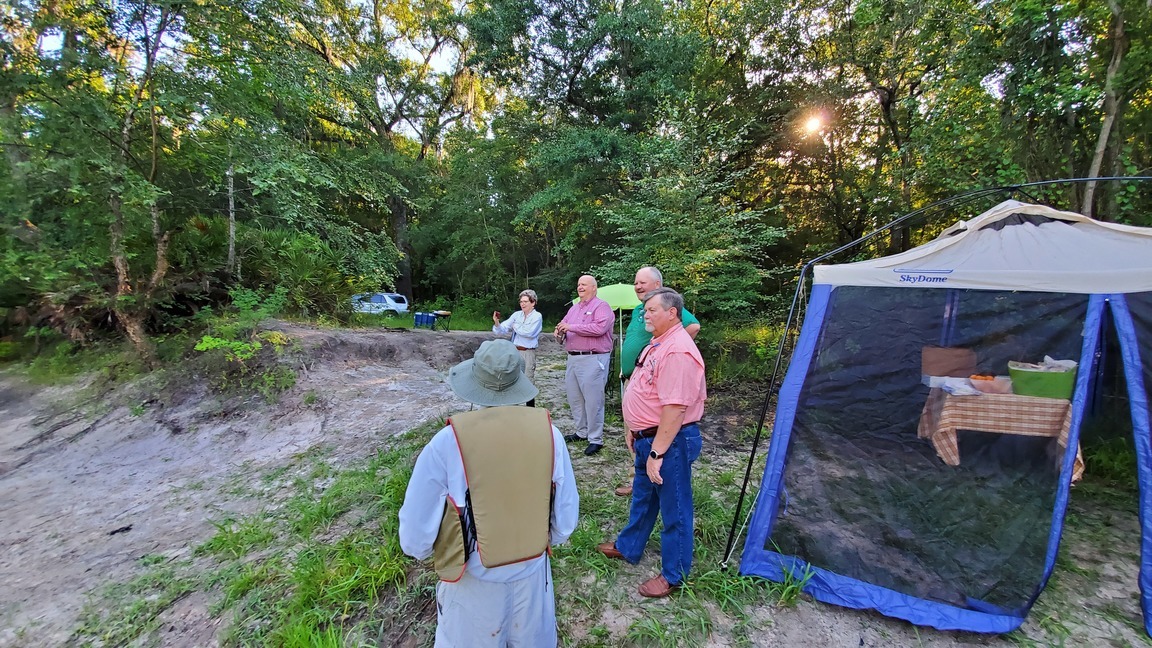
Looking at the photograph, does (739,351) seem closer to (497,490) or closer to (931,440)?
(931,440)

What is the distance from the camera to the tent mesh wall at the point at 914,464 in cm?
233

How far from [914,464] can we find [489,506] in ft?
9.51

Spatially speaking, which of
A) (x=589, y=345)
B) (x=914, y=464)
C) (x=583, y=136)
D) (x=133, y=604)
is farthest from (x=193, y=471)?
(x=583, y=136)

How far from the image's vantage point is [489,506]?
52.4 inches

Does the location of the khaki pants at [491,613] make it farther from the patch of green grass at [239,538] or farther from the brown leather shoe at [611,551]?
the patch of green grass at [239,538]

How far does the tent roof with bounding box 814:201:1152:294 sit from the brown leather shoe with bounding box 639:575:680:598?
184 cm

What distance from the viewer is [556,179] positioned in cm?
1080

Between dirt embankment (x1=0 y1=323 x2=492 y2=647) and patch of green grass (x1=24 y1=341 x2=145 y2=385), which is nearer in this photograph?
dirt embankment (x1=0 y1=323 x2=492 y2=647)

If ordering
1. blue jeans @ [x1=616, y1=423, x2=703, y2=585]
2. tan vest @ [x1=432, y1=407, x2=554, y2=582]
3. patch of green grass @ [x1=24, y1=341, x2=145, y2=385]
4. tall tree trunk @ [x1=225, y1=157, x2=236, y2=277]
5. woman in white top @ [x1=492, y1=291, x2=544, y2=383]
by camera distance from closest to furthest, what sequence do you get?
tan vest @ [x1=432, y1=407, x2=554, y2=582] < blue jeans @ [x1=616, y1=423, x2=703, y2=585] < woman in white top @ [x1=492, y1=291, x2=544, y2=383] < patch of green grass @ [x1=24, y1=341, x2=145, y2=385] < tall tree trunk @ [x1=225, y1=157, x2=236, y2=277]

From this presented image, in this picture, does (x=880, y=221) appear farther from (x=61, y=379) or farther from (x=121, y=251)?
(x=61, y=379)

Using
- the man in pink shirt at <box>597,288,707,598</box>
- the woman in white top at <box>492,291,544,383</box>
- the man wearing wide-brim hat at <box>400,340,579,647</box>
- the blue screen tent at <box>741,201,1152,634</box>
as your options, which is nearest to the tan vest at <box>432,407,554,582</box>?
the man wearing wide-brim hat at <box>400,340,579,647</box>

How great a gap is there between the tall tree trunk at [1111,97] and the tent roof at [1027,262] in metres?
2.36

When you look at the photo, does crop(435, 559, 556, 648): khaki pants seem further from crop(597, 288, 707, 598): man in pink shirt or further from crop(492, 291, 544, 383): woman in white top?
crop(492, 291, 544, 383): woman in white top

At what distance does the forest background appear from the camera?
4707mm
